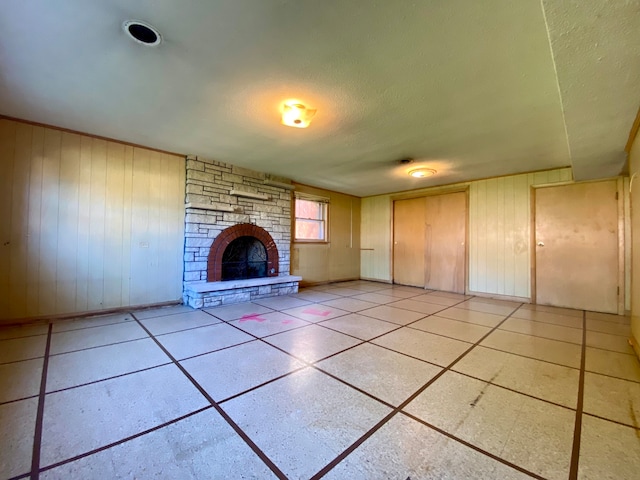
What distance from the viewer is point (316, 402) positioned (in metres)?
1.64

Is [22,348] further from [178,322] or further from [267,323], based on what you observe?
[267,323]

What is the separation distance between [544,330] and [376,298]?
2323mm

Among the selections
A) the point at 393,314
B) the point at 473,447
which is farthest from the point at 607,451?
the point at 393,314

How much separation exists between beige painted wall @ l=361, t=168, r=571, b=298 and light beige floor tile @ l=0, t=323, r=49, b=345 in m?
6.29

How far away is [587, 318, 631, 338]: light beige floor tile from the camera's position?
121 inches

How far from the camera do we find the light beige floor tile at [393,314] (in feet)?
11.2

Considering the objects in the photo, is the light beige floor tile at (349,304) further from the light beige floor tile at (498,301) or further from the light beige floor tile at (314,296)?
the light beige floor tile at (498,301)

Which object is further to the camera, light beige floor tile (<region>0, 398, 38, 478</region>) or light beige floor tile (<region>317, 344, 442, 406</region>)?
light beige floor tile (<region>317, 344, 442, 406</region>)

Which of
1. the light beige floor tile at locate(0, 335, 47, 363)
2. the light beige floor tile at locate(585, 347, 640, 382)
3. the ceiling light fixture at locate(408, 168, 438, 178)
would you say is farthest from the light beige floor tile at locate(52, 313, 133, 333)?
the light beige floor tile at locate(585, 347, 640, 382)

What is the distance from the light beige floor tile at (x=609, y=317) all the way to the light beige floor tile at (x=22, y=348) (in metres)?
6.21

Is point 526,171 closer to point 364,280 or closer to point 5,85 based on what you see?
point 364,280

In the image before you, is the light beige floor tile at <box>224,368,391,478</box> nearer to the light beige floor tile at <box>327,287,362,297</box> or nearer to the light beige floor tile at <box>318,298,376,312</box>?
the light beige floor tile at <box>318,298,376,312</box>

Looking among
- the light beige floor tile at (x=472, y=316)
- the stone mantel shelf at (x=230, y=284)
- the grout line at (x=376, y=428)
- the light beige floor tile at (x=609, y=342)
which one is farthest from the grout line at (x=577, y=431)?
the stone mantel shelf at (x=230, y=284)

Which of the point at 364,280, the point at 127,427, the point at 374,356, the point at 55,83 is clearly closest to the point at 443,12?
the point at 374,356
